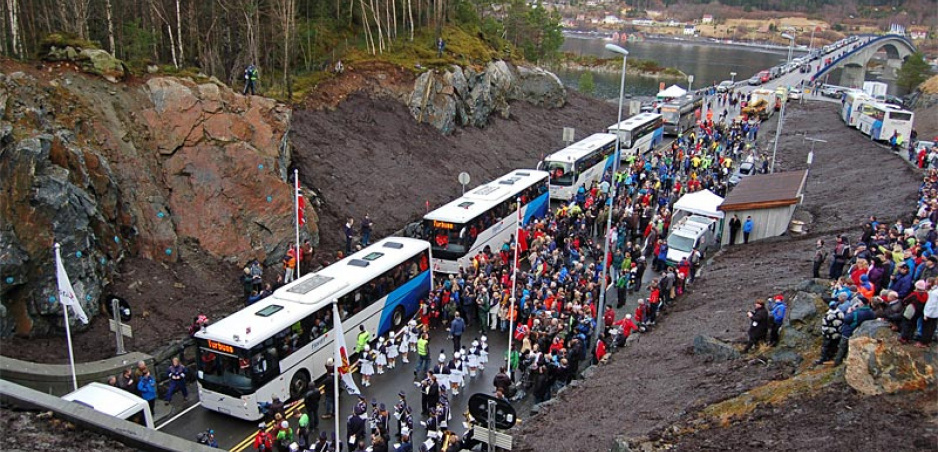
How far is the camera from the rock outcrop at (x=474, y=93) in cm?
4253

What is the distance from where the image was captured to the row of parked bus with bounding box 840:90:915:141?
48.4 meters

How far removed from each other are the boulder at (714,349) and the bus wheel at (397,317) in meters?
9.39

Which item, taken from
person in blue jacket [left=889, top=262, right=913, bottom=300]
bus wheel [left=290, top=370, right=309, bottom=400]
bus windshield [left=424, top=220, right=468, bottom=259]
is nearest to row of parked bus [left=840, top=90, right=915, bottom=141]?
bus windshield [left=424, top=220, right=468, bottom=259]

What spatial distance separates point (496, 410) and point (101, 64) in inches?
784

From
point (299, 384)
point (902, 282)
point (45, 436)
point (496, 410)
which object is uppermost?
point (902, 282)

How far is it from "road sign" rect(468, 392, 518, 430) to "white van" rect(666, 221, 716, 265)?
15587 millimetres

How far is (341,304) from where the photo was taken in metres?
19.5

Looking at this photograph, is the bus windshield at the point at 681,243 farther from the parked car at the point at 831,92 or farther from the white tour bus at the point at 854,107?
the parked car at the point at 831,92

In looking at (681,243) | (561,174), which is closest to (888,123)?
(561,174)

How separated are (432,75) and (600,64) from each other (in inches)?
3187

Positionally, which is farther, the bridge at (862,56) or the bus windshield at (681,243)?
the bridge at (862,56)

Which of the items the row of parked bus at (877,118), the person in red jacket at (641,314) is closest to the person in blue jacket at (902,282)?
the person in red jacket at (641,314)

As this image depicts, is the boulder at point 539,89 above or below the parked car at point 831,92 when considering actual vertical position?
above

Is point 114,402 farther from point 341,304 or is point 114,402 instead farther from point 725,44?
point 725,44
